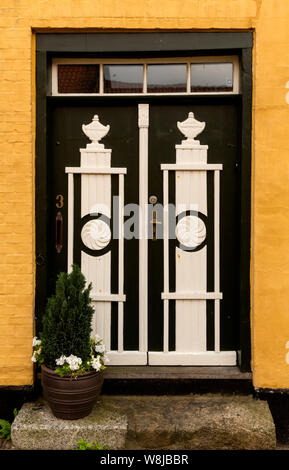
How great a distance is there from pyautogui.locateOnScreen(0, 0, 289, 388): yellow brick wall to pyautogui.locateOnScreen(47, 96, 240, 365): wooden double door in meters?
0.28

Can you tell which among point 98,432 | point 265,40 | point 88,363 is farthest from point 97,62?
point 98,432

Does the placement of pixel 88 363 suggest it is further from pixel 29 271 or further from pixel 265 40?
pixel 265 40

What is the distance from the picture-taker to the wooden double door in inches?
157

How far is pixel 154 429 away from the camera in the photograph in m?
3.39

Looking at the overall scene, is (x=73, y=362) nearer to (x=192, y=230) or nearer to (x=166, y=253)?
(x=166, y=253)

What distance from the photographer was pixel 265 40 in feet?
12.1

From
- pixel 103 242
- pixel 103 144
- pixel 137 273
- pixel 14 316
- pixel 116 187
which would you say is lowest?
pixel 14 316

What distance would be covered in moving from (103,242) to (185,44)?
78.4 inches

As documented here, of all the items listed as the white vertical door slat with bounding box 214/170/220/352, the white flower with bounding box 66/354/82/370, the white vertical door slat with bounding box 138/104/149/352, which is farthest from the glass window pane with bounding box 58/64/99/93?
the white flower with bounding box 66/354/82/370

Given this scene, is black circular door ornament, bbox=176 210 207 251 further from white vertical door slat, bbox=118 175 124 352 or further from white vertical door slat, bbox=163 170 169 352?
white vertical door slat, bbox=118 175 124 352

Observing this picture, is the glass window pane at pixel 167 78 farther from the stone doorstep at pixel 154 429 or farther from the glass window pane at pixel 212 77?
the stone doorstep at pixel 154 429

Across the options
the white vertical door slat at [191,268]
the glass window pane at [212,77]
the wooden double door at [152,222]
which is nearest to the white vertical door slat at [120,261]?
the wooden double door at [152,222]

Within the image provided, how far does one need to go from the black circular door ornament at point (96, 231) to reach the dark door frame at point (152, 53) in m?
0.39

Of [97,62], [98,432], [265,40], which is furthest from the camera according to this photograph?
[97,62]
